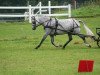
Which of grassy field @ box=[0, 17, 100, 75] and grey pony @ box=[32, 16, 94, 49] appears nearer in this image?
grassy field @ box=[0, 17, 100, 75]

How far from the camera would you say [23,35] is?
91.6 ft

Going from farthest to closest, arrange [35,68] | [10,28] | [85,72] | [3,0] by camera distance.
A: [3,0] < [10,28] < [35,68] < [85,72]

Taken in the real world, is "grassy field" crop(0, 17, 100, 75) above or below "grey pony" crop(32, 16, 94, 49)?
below

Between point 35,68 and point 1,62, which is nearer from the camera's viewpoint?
point 35,68

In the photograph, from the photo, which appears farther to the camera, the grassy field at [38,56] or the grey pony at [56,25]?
the grey pony at [56,25]

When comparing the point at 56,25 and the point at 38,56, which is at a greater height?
the point at 56,25

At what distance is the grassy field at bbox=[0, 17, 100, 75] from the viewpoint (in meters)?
14.7

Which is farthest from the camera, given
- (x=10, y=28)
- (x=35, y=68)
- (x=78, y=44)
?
(x=10, y=28)

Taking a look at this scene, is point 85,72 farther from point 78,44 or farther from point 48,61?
point 78,44

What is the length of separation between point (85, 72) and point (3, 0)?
46103 millimetres

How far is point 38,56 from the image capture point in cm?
1836

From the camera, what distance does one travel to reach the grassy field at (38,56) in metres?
14.7

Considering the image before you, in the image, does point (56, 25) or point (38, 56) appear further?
point (56, 25)

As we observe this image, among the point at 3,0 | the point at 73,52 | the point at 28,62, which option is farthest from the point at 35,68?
the point at 3,0
